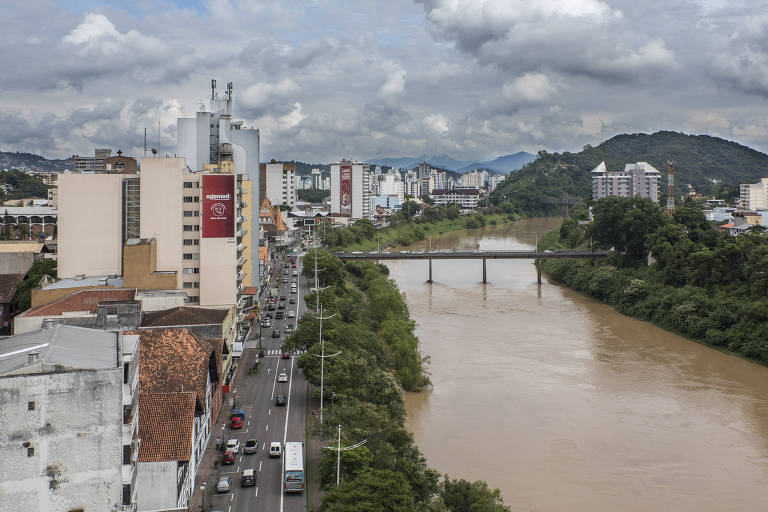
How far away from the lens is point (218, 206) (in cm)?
2555

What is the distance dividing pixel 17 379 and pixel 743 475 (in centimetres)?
1554

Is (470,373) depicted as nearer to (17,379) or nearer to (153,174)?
(153,174)

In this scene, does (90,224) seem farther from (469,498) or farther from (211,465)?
(469,498)

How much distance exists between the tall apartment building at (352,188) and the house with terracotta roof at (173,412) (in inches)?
2508

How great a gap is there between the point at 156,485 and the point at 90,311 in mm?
9381

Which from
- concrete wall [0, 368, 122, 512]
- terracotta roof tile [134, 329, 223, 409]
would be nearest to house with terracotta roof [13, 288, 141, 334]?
terracotta roof tile [134, 329, 223, 409]

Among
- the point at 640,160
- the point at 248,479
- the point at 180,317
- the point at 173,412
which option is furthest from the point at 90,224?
the point at 640,160

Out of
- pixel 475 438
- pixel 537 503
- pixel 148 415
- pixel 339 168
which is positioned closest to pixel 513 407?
pixel 475 438

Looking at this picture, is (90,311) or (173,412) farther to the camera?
(90,311)

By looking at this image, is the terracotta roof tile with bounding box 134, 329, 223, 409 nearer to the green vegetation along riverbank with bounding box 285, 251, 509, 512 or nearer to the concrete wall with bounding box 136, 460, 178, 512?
the concrete wall with bounding box 136, 460, 178, 512

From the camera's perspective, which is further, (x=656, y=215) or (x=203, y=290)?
(x=656, y=215)

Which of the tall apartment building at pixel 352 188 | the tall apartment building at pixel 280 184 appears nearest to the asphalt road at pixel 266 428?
the tall apartment building at pixel 352 188

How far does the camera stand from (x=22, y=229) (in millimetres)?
52125

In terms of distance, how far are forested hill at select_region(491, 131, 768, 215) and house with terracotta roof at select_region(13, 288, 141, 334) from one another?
84050 millimetres
